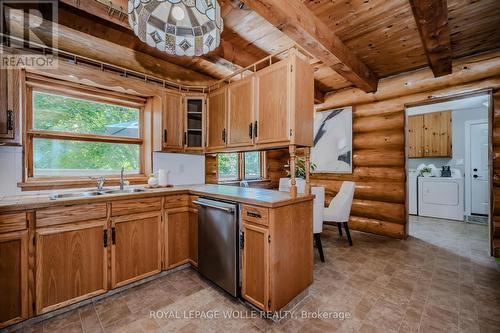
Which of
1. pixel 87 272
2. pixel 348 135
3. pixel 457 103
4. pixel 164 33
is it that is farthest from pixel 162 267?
pixel 457 103

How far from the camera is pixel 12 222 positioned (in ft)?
5.15

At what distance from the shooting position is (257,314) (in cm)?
176

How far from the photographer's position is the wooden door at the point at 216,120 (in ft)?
8.88

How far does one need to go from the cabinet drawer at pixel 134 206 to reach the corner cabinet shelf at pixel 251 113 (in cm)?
82

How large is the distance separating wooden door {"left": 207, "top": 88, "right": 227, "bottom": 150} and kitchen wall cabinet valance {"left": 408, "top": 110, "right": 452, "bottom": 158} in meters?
5.35

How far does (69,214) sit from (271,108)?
1.95 metres

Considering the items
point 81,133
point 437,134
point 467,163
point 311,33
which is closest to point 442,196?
point 467,163

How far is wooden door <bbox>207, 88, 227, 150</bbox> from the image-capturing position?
2707mm

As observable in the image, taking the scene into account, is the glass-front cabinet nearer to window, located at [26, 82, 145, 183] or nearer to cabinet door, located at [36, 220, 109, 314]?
window, located at [26, 82, 145, 183]

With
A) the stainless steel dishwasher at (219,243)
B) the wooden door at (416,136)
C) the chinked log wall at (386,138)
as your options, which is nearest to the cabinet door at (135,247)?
the stainless steel dishwasher at (219,243)

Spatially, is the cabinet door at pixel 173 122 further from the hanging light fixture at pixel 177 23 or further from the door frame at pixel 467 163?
the door frame at pixel 467 163

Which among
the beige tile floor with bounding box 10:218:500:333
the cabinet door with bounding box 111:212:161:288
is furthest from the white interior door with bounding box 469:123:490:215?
the cabinet door with bounding box 111:212:161:288

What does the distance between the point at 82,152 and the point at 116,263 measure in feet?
4.56

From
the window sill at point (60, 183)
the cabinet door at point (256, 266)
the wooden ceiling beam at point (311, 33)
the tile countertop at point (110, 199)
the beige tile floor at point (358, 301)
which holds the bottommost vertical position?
the beige tile floor at point (358, 301)
